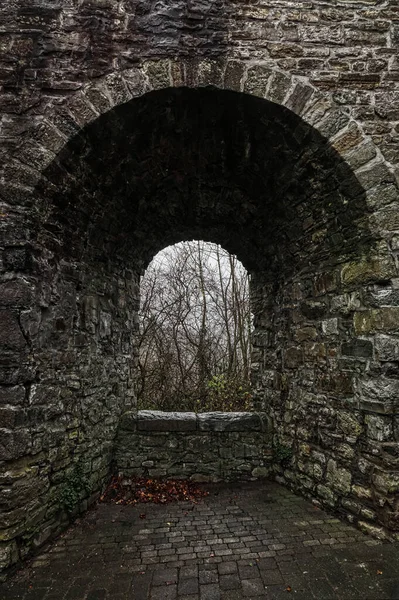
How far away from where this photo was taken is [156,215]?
4.55 metres

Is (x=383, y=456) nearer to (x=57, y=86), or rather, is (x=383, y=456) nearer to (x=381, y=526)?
(x=381, y=526)

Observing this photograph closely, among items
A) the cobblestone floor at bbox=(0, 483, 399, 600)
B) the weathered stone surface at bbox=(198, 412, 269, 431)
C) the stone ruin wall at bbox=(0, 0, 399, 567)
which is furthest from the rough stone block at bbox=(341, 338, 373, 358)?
the weathered stone surface at bbox=(198, 412, 269, 431)

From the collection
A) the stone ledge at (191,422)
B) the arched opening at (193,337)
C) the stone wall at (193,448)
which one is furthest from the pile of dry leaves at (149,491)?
the arched opening at (193,337)

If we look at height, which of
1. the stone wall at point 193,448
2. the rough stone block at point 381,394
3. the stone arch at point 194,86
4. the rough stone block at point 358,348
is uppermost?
the stone arch at point 194,86

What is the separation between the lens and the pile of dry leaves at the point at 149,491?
12.7 ft

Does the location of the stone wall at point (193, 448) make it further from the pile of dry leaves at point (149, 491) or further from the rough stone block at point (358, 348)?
the rough stone block at point (358, 348)

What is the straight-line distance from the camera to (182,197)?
436 centimetres

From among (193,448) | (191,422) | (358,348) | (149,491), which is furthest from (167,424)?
(358,348)

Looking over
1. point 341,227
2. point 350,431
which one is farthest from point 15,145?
point 350,431

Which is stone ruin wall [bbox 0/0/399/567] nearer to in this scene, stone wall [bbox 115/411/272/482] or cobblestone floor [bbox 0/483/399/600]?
cobblestone floor [bbox 0/483/399/600]

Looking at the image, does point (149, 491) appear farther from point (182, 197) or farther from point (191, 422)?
point (182, 197)

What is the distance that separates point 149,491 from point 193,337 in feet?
14.1

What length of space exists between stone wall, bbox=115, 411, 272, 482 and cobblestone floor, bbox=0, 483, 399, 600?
696 millimetres

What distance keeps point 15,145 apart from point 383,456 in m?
3.93
